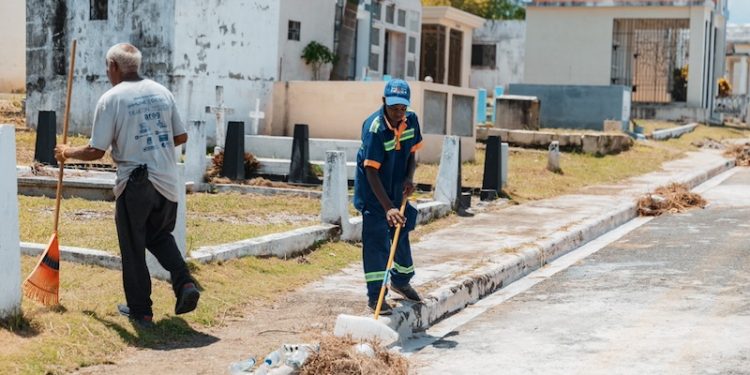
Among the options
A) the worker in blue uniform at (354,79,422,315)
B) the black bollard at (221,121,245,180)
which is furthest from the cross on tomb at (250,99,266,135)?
the worker in blue uniform at (354,79,422,315)

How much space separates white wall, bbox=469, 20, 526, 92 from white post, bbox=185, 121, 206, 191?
31840 mm

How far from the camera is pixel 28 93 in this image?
2275cm

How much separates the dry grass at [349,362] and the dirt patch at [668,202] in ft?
31.0

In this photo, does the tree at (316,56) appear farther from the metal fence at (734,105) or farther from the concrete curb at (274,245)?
the metal fence at (734,105)

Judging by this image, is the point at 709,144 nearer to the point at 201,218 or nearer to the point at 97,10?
the point at 97,10

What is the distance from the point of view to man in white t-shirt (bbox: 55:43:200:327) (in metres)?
7.01

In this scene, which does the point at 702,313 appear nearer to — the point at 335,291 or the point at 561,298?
the point at 561,298

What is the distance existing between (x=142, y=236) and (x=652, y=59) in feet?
120

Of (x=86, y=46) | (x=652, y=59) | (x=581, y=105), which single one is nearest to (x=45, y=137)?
(x=86, y=46)

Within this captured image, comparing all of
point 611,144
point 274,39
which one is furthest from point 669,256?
point 611,144

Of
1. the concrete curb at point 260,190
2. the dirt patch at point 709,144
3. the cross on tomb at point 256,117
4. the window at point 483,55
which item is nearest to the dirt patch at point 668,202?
the concrete curb at point 260,190

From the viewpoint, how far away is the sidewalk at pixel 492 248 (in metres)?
8.56

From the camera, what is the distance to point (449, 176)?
45.4ft

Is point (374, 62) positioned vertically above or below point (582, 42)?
below
